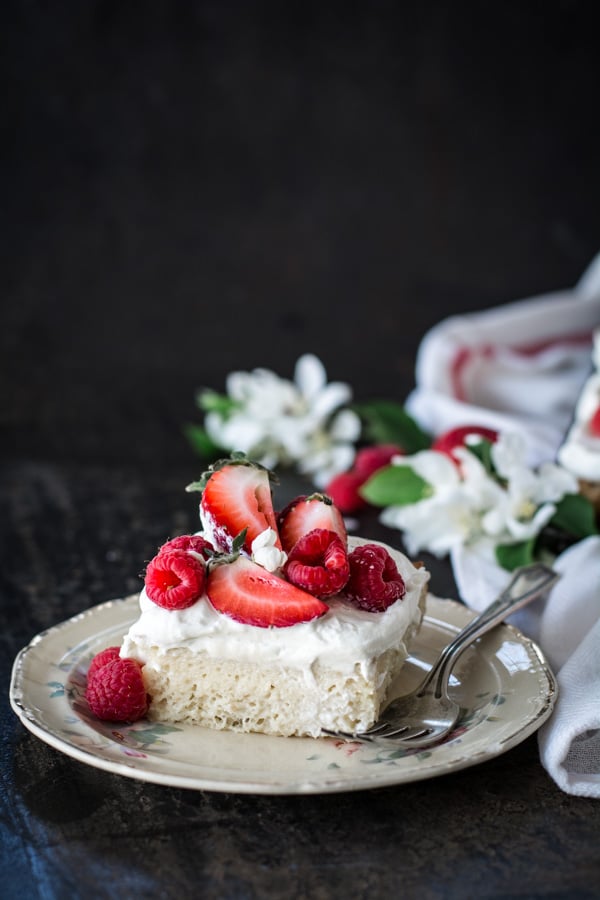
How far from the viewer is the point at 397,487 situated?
233 cm

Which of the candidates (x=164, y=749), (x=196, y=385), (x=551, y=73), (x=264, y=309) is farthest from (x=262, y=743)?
(x=551, y=73)

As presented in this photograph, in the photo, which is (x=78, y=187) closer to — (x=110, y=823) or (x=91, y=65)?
(x=91, y=65)

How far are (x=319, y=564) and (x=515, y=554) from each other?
73cm

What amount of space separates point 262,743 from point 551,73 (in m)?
3.12

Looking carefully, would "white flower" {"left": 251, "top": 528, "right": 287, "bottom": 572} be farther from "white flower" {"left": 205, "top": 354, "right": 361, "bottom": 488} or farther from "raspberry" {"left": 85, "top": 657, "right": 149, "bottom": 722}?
"white flower" {"left": 205, "top": 354, "right": 361, "bottom": 488}

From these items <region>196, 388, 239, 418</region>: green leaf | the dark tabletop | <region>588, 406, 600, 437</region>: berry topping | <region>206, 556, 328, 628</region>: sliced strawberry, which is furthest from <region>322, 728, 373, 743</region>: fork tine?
the dark tabletop

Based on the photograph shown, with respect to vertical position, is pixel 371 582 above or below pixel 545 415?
above

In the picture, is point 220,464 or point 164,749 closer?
point 164,749

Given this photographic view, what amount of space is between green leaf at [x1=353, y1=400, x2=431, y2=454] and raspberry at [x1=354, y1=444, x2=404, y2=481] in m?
0.06

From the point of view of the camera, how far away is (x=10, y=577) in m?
2.19

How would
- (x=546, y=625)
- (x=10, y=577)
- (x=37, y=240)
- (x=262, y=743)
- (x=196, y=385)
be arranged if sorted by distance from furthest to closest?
(x=37, y=240)
(x=196, y=385)
(x=10, y=577)
(x=546, y=625)
(x=262, y=743)

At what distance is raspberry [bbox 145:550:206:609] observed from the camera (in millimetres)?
1475

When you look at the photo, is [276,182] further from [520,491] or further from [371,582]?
[371,582]

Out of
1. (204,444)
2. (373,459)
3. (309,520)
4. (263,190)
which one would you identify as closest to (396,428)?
(373,459)
